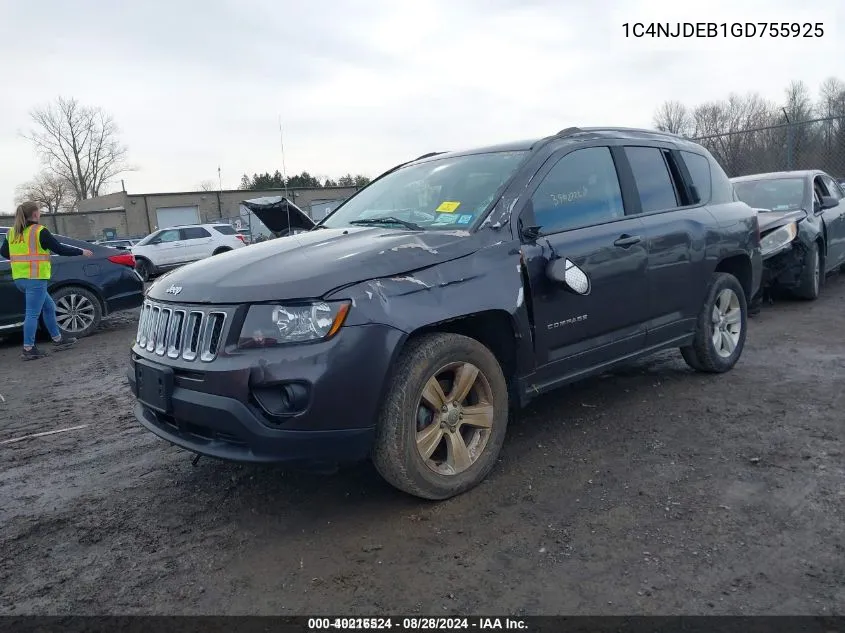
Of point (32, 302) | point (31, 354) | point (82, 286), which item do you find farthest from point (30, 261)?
point (82, 286)

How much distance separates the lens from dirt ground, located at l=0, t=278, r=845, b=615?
2.39 m

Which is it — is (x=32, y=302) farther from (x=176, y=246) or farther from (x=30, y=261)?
(x=176, y=246)

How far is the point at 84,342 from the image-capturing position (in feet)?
27.3

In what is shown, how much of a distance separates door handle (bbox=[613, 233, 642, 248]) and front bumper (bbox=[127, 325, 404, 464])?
1.72 meters

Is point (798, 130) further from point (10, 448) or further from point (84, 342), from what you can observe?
point (10, 448)

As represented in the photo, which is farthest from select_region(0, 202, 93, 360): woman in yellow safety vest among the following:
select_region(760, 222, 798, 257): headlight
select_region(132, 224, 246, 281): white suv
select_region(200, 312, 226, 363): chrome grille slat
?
select_region(132, 224, 246, 281): white suv

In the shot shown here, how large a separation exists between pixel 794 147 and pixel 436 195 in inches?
534

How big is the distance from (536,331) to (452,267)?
65 cm

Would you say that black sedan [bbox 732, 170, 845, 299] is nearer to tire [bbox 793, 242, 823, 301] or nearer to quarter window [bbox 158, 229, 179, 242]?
tire [bbox 793, 242, 823, 301]

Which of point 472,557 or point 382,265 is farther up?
point 382,265

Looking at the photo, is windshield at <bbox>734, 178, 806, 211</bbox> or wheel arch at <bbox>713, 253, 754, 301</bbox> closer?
wheel arch at <bbox>713, 253, 754, 301</bbox>

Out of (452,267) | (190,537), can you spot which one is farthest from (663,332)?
(190,537)

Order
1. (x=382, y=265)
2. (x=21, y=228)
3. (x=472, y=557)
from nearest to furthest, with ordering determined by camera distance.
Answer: (x=472, y=557)
(x=382, y=265)
(x=21, y=228)

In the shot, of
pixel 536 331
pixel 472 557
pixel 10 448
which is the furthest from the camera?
pixel 10 448
